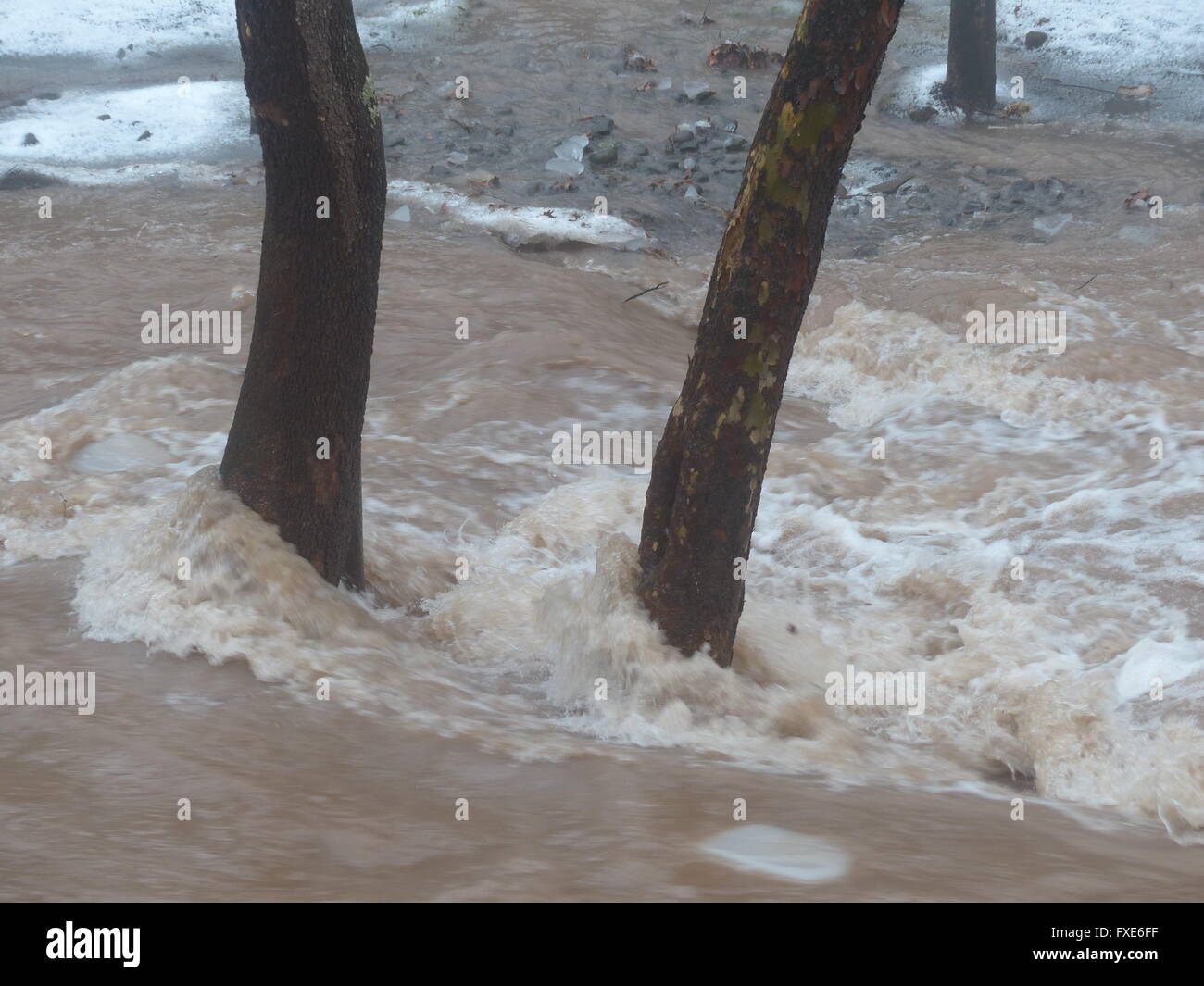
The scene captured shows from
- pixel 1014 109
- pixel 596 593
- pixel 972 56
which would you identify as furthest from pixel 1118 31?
pixel 596 593

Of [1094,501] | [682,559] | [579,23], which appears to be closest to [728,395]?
[682,559]

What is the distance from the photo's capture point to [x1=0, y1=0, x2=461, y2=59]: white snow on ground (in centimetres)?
1833

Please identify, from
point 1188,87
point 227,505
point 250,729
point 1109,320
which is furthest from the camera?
point 1188,87

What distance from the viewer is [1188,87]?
15625mm

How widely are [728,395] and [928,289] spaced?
262 inches

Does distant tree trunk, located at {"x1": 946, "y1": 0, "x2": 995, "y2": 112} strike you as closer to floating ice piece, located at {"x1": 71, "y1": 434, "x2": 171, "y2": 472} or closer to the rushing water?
the rushing water

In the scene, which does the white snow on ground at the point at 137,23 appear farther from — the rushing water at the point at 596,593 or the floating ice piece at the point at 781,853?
the floating ice piece at the point at 781,853

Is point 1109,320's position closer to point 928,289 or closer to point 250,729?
point 928,289

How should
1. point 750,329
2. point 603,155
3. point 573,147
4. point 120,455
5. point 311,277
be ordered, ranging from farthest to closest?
point 573,147 → point 603,155 → point 120,455 → point 311,277 → point 750,329

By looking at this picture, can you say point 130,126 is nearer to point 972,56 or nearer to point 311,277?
point 972,56

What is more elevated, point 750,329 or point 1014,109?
point 1014,109

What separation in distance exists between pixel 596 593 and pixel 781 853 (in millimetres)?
2103

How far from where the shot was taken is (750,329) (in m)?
4.46

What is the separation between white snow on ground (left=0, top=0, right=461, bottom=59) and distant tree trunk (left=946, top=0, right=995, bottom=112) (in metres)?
7.77
